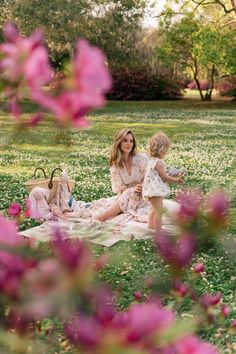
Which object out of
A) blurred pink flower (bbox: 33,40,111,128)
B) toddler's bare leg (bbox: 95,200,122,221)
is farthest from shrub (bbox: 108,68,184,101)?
blurred pink flower (bbox: 33,40,111,128)

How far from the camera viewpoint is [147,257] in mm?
6809

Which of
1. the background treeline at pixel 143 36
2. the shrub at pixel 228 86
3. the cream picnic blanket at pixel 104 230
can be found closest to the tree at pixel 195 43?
the background treeline at pixel 143 36

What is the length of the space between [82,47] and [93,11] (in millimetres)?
39453

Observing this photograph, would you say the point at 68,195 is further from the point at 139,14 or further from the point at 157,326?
the point at 139,14

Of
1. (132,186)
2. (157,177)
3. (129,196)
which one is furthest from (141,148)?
(157,177)

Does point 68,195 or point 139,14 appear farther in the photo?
point 139,14

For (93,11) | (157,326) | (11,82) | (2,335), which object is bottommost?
(2,335)

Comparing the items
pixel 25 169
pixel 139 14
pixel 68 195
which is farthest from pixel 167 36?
pixel 68 195

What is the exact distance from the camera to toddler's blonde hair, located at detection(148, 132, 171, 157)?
23.9 feet

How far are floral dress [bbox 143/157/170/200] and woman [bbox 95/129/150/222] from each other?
0.70m

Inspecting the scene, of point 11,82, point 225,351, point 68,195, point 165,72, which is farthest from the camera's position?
point 165,72

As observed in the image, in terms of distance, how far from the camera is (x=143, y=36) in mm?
44188

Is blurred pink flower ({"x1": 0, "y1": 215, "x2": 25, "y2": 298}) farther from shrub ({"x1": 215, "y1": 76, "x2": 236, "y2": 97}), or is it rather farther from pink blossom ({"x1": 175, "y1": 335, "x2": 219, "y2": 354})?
shrub ({"x1": 215, "y1": 76, "x2": 236, "y2": 97})

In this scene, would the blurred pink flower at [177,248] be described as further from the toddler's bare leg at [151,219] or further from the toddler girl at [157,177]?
the toddler's bare leg at [151,219]
